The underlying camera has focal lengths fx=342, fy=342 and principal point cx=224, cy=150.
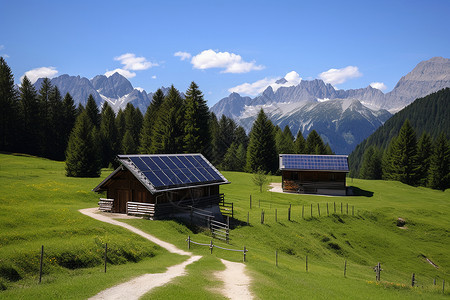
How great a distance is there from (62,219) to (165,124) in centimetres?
5100

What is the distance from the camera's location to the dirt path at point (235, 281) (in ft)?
53.2

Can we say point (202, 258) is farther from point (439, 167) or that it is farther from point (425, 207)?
point (439, 167)

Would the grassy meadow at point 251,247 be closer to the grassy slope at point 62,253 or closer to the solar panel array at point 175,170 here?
the grassy slope at point 62,253

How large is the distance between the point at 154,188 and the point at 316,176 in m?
42.1

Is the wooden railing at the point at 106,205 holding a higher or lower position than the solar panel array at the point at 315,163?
lower

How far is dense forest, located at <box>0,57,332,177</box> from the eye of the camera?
66.2 metres

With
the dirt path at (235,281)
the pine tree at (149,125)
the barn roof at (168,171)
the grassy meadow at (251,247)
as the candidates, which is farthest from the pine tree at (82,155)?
the dirt path at (235,281)

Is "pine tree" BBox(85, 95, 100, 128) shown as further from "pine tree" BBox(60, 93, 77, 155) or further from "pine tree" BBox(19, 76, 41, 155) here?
"pine tree" BBox(19, 76, 41, 155)

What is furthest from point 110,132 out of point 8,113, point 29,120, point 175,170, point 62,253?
point 62,253

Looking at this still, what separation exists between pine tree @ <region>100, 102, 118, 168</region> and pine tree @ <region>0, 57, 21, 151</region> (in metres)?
20.6

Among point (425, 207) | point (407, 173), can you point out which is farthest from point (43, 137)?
point (407, 173)

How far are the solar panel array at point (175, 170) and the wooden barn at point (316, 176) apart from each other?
94.4 ft

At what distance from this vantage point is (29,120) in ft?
289

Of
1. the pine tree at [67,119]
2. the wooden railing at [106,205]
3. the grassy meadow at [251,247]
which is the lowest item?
the grassy meadow at [251,247]
